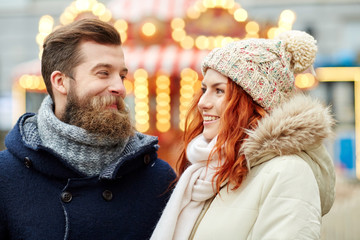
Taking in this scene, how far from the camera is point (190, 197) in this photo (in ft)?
7.83

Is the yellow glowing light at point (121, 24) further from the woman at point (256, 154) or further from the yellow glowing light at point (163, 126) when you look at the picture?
the woman at point (256, 154)

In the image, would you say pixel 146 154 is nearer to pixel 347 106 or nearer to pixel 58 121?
pixel 58 121

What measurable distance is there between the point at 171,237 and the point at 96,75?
95cm

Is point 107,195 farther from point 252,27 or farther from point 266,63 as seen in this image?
point 252,27

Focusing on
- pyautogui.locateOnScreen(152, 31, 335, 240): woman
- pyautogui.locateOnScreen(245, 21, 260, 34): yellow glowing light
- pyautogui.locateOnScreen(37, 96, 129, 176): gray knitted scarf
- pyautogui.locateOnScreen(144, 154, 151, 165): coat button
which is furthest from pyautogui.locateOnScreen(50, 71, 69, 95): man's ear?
pyautogui.locateOnScreen(245, 21, 260, 34): yellow glowing light

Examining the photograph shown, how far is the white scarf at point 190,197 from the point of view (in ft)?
7.60

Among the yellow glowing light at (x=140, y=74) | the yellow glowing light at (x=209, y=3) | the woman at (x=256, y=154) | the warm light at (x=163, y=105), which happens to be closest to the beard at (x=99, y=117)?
the woman at (x=256, y=154)

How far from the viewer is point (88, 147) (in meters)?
2.46

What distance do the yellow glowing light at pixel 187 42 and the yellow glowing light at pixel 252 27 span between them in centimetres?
88

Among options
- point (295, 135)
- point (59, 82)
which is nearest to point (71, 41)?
point (59, 82)

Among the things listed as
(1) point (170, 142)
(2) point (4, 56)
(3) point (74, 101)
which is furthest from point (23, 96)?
(3) point (74, 101)

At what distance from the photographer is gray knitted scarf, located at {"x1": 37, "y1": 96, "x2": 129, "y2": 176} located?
242 cm

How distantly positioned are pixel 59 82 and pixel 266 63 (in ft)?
3.70

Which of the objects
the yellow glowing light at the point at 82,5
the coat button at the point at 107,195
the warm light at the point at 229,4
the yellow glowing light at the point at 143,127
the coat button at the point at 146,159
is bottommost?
the yellow glowing light at the point at 143,127
